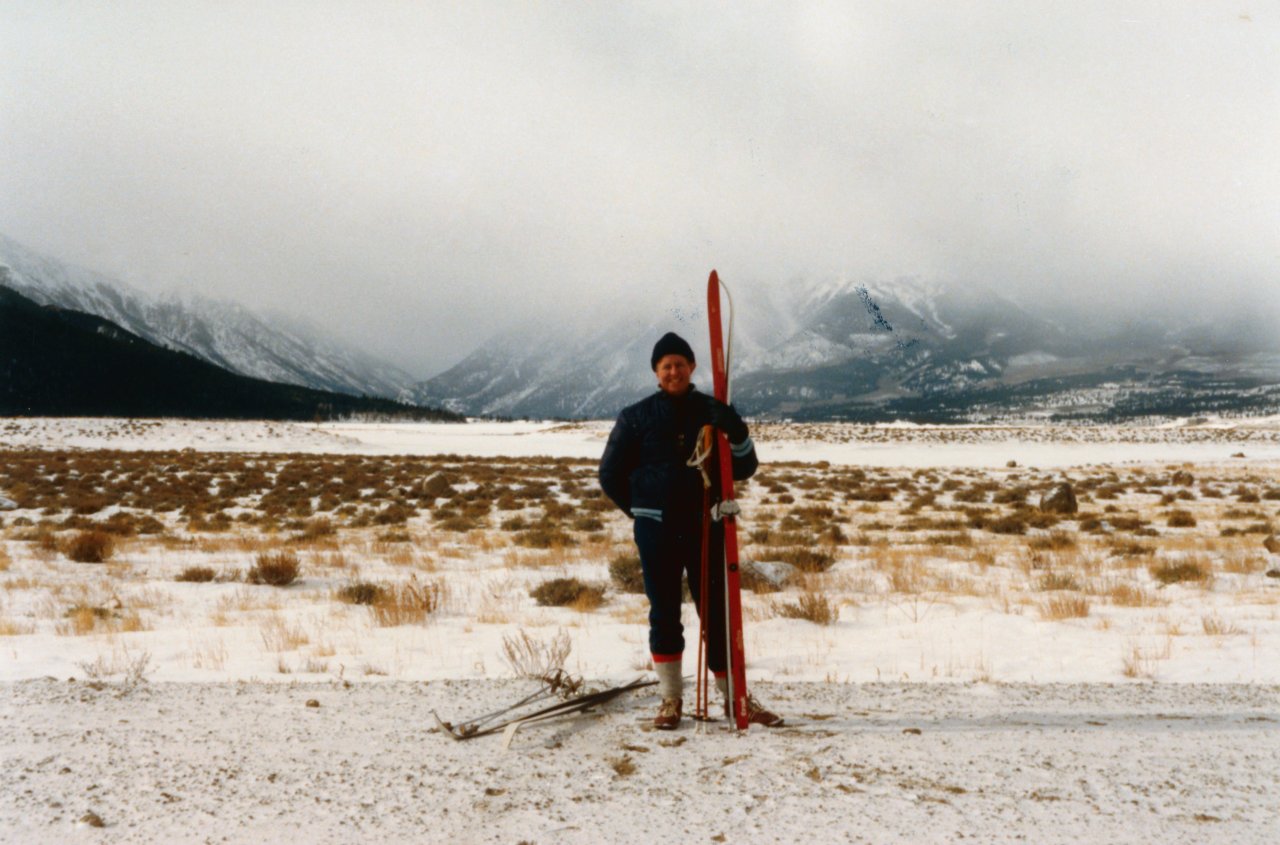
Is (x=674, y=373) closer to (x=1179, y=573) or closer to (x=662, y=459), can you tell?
(x=662, y=459)

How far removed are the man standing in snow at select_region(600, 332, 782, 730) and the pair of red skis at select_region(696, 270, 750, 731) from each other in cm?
6

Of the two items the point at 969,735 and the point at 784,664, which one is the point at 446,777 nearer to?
the point at 969,735

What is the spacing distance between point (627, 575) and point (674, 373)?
610 centimetres

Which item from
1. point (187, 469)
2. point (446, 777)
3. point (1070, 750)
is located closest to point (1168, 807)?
point (1070, 750)

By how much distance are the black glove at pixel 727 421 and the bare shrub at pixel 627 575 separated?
5.81 meters

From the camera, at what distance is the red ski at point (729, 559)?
4.18 meters

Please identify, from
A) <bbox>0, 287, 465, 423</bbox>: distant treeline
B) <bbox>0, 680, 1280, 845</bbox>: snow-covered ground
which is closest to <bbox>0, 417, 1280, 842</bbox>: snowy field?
<bbox>0, 680, 1280, 845</bbox>: snow-covered ground

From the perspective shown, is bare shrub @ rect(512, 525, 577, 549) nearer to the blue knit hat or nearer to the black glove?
the blue knit hat

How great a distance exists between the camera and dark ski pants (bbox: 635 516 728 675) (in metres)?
4.34

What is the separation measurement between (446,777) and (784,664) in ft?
11.2

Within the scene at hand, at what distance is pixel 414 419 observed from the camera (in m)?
156

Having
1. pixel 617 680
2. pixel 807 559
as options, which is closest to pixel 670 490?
pixel 617 680

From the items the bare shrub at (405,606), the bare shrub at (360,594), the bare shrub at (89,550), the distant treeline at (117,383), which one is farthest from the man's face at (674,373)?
the distant treeline at (117,383)

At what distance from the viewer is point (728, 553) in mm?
4312
